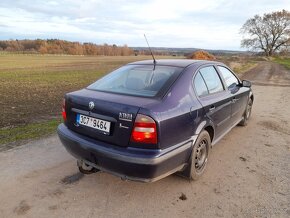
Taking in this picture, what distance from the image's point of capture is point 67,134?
Answer: 3.54 metres

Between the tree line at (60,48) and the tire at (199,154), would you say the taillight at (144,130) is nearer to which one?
the tire at (199,154)

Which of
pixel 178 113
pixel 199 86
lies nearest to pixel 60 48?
pixel 199 86

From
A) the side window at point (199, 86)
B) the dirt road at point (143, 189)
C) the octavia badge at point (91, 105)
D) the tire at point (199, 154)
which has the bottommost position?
the dirt road at point (143, 189)

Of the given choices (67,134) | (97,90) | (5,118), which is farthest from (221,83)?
(5,118)

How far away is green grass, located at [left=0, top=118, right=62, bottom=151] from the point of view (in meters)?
5.12

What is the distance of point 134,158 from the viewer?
286 centimetres

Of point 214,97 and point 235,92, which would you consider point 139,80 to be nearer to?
point 214,97

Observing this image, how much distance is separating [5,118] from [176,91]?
212 inches

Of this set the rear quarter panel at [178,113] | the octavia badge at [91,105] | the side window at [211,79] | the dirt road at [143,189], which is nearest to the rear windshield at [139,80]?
the rear quarter panel at [178,113]

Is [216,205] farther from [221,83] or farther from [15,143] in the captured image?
[15,143]

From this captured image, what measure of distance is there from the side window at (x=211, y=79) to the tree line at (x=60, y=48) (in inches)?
3525

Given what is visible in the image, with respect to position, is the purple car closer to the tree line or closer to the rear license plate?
the rear license plate

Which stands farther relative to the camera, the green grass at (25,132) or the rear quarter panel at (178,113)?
the green grass at (25,132)

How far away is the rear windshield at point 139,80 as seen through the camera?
134 inches
